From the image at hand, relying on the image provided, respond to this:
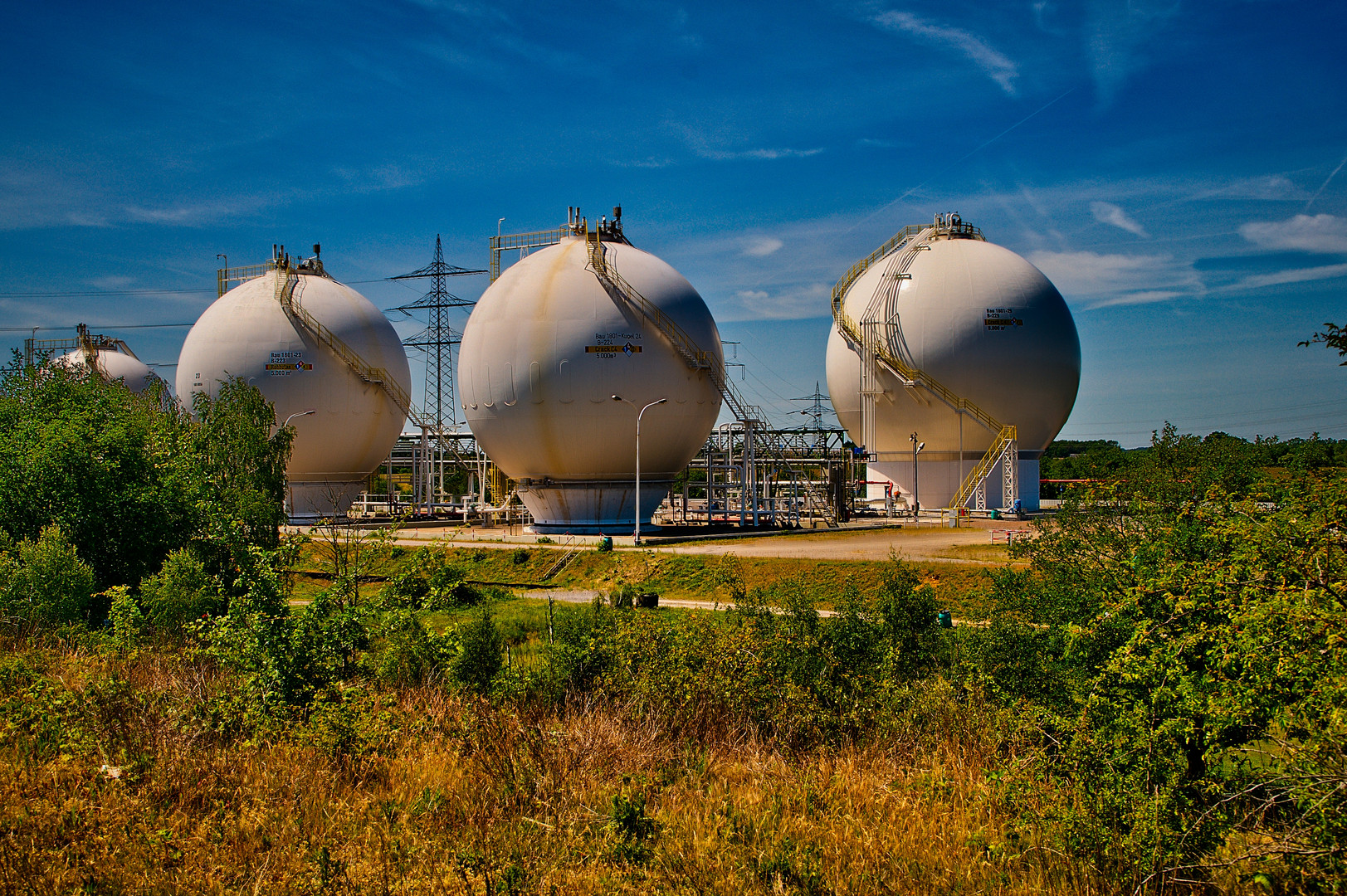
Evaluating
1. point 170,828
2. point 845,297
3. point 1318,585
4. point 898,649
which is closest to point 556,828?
point 170,828

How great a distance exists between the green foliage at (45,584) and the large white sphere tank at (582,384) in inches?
893

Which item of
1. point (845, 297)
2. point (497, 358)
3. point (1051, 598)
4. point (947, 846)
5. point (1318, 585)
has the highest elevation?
point (845, 297)

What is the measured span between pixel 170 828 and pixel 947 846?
23.5 ft

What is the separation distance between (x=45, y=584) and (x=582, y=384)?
928 inches

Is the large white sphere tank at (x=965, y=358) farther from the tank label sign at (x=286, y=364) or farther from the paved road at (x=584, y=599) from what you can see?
the tank label sign at (x=286, y=364)

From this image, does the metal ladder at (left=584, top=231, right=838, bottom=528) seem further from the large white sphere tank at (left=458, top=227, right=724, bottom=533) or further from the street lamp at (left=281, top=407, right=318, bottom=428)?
the street lamp at (left=281, top=407, right=318, bottom=428)

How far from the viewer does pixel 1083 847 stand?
26.0ft

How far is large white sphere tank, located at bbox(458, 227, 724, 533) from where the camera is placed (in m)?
36.4

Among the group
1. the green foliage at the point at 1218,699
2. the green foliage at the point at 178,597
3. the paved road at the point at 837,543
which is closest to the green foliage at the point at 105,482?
the green foliage at the point at 178,597

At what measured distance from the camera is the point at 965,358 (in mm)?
43344

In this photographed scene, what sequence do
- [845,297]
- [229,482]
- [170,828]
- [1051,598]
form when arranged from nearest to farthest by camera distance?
[170,828] → [1051,598] → [229,482] → [845,297]

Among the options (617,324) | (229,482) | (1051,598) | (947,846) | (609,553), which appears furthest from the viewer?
(617,324)

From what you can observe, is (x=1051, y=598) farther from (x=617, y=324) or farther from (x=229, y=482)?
(x=617, y=324)

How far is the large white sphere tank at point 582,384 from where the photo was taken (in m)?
36.4
